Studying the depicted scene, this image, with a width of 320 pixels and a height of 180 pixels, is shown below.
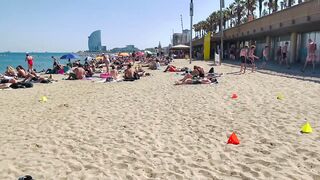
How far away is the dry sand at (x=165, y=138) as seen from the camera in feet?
13.5

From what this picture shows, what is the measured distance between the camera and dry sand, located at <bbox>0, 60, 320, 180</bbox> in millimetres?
4125

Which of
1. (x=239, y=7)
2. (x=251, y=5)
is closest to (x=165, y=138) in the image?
(x=251, y=5)

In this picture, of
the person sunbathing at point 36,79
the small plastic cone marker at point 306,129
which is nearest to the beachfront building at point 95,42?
the person sunbathing at point 36,79

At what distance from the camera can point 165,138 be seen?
5.55 m

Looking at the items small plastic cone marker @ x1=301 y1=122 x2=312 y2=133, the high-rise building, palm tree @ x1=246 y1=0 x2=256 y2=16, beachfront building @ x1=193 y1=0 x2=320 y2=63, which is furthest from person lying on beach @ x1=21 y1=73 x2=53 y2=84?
the high-rise building

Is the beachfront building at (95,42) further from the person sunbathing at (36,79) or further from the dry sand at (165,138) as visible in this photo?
the dry sand at (165,138)

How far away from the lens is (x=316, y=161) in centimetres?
417

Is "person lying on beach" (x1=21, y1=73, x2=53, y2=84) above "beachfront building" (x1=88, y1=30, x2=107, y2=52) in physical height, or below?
below

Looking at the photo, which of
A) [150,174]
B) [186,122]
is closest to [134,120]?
[186,122]

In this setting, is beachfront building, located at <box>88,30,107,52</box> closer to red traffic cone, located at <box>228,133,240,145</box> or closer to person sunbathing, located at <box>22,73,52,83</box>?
person sunbathing, located at <box>22,73,52,83</box>

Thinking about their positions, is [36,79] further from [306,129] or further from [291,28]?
[291,28]

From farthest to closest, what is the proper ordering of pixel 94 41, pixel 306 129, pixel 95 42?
pixel 95 42 → pixel 94 41 → pixel 306 129

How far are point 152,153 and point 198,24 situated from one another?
9607 cm

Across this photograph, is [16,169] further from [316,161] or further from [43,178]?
[316,161]
